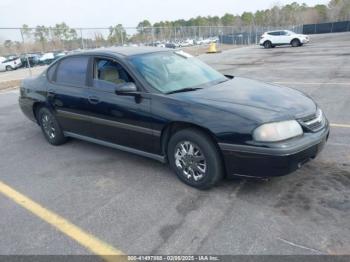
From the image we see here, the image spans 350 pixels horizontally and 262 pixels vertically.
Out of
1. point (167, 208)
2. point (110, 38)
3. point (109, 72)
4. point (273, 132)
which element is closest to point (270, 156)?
point (273, 132)

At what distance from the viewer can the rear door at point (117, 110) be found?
13.6 ft

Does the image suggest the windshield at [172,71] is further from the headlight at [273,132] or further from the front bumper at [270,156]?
the headlight at [273,132]

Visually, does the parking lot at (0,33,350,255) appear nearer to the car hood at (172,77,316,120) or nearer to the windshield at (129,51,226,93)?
the car hood at (172,77,316,120)

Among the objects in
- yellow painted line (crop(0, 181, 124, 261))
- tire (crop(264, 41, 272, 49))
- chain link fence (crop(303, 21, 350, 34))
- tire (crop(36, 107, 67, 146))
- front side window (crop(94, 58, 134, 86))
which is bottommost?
chain link fence (crop(303, 21, 350, 34))

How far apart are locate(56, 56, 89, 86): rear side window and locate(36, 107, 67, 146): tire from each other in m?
0.65

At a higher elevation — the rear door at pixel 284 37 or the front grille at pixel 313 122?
the front grille at pixel 313 122

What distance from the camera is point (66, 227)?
11.0ft

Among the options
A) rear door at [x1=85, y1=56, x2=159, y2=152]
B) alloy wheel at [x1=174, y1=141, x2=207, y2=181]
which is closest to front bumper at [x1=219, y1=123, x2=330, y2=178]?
alloy wheel at [x1=174, y1=141, x2=207, y2=181]

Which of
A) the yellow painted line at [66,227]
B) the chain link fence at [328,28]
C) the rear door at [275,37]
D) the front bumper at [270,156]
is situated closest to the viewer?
the yellow painted line at [66,227]

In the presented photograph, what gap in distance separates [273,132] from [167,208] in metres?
1.29

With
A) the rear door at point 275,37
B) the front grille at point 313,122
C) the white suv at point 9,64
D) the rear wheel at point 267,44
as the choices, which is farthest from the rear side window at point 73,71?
the rear wheel at point 267,44

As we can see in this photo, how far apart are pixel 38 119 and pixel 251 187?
13.1ft

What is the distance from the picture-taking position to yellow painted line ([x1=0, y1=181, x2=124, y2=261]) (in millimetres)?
2938

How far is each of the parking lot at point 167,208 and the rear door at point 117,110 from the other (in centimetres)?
44
